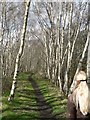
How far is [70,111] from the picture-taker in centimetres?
418

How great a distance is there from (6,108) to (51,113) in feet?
6.47

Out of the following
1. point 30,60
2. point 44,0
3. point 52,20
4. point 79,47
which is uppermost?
point 44,0

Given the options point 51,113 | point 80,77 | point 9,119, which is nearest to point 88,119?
point 80,77

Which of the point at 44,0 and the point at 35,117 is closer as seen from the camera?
the point at 35,117

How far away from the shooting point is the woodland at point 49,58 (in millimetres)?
15164

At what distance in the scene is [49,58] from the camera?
40688mm

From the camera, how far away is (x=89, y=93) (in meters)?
4.05

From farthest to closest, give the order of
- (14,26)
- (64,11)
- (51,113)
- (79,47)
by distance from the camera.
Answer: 1. (14,26)
2. (79,47)
3. (64,11)
4. (51,113)

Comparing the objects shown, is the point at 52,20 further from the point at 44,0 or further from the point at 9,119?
the point at 9,119

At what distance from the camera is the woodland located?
15.2 metres

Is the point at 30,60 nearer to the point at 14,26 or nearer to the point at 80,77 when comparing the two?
the point at 14,26

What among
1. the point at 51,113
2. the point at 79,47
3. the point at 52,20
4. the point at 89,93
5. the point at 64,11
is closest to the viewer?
the point at 89,93

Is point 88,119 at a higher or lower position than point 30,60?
higher

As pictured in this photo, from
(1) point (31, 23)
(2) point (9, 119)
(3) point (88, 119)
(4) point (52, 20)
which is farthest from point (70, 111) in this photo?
(1) point (31, 23)
